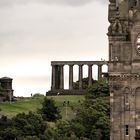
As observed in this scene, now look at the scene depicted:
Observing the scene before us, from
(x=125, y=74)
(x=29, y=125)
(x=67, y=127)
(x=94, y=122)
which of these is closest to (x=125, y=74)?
(x=125, y=74)

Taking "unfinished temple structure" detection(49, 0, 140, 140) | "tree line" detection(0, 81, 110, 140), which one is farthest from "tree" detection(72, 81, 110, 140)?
"unfinished temple structure" detection(49, 0, 140, 140)

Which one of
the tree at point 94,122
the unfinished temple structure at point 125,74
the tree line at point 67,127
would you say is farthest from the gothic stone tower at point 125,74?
the tree at point 94,122

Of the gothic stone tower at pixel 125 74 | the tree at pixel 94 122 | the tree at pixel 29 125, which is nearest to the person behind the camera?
the gothic stone tower at pixel 125 74

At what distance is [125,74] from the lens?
94.5 meters

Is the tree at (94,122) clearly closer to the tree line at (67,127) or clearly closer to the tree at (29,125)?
the tree line at (67,127)

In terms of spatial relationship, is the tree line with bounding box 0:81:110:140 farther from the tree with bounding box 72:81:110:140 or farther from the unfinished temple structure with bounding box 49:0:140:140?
the unfinished temple structure with bounding box 49:0:140:140

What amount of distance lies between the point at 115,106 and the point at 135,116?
220 centimetres

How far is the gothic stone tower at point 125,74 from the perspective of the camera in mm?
93875

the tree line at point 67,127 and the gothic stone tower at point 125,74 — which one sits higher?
the gothic stone tower at point 125,74

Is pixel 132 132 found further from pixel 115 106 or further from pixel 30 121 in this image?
pixel 30 121

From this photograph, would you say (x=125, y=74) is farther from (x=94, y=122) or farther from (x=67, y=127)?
(x=67, y=127)

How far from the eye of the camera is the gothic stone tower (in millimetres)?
93875

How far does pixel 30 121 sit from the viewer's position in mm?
170125

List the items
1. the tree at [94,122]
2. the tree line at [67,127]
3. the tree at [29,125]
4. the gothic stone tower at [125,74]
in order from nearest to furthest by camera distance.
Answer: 1. the gothic stone tower at [125,74]
2. the tree line at [67,127]
3. the tree at [94,122]
4. the tree at [29,125]
